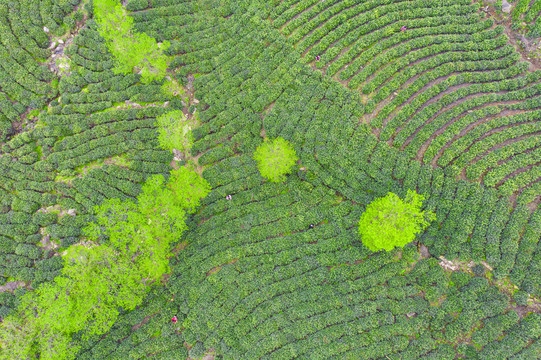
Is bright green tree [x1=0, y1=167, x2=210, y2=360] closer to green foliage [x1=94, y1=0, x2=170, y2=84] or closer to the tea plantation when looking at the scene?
the tea plantation

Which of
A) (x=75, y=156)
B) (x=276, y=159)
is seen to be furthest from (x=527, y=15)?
(x=75, y=156)

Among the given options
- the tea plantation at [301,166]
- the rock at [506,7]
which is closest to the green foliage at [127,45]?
the tea plantation at [301,166]

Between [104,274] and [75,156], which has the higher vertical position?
[75,156]

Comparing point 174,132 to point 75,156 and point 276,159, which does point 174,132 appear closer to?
point 75,156

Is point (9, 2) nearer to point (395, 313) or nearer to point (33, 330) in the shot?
point (33, 330)

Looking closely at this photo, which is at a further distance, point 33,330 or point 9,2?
point 9,2

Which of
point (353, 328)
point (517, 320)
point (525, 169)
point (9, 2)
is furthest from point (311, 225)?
point (9, 2)
